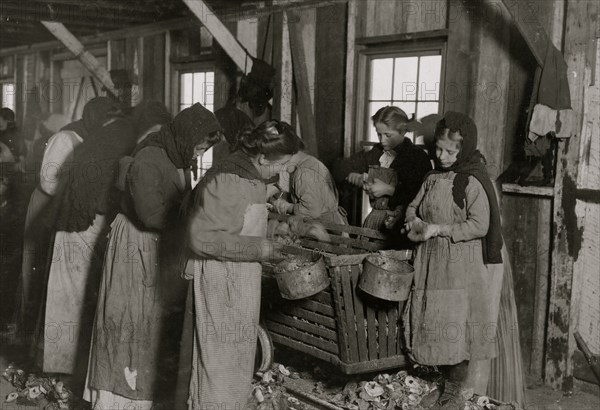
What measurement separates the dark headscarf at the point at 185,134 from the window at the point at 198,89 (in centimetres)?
535

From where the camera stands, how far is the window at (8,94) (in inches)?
617

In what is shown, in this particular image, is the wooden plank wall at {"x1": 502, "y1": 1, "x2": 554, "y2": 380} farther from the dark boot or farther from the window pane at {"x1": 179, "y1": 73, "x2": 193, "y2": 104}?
the window pane at {"x1": 179, "y1": 73, "x2": 193, "y2": 104}

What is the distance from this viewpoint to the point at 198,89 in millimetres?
10492

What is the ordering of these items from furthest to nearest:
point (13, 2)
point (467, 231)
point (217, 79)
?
point (217, 79) → point (13, 2) → point (467, 231)

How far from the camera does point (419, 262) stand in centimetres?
498

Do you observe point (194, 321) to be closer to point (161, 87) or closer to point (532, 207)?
point (532, 207)

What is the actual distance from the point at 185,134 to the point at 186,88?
253 inches

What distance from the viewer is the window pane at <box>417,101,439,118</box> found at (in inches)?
268

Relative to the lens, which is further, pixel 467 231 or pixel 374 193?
pixel 374 193

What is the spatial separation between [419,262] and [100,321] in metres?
2.30

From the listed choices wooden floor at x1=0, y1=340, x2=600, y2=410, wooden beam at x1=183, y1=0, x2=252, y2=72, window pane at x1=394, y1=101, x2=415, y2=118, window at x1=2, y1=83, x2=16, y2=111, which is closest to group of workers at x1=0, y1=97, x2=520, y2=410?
window pane at x1=394, y1=101, x2=415, y2=118

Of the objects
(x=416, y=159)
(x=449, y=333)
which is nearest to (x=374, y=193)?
(x=416, y=159)

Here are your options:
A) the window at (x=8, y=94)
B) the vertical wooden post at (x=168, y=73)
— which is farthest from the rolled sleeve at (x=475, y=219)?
the window at (x=8, y=94)

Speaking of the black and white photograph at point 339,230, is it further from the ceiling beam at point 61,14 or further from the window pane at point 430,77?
the ceiling beam at point 61,14
